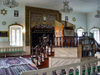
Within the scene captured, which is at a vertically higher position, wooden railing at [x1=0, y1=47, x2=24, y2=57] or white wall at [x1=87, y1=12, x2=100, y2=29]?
white wall at [x1=87, y1=12, x2=100, y2=29]

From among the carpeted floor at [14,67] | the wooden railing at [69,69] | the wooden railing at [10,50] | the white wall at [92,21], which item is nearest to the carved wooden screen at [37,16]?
the wooden railing at [10,50]

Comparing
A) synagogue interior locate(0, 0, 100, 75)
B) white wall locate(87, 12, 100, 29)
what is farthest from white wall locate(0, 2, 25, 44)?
white wall locate(87, 12, 100, 29)

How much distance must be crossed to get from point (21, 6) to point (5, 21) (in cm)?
203

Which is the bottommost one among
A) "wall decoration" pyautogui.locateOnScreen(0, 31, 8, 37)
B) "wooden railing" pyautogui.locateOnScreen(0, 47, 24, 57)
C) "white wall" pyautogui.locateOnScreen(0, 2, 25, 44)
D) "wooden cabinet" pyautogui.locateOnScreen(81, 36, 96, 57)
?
"wooden railing" pyautogui.locateOnScreen(0, 47, 24, 57)

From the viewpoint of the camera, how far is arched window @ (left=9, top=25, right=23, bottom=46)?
33.4 ft

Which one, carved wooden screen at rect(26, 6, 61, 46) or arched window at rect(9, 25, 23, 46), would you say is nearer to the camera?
arched window at rect(9, 25, 23, 46)

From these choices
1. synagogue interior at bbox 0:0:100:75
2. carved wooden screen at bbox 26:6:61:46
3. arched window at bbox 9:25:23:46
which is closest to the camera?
synagogue interior at bbox 0:0:100:75

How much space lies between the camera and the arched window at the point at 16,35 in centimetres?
1018

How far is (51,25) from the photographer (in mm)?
11641

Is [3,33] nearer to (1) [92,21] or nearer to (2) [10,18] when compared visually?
(2) [10,18]

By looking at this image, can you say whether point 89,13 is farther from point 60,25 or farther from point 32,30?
point 60,25

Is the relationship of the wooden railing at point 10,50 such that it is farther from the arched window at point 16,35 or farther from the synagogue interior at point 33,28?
the arched window at point 16,35

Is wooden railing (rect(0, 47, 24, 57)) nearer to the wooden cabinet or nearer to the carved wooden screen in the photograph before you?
the carved wooden screen

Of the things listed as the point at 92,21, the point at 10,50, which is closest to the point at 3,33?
the point at 10,50
